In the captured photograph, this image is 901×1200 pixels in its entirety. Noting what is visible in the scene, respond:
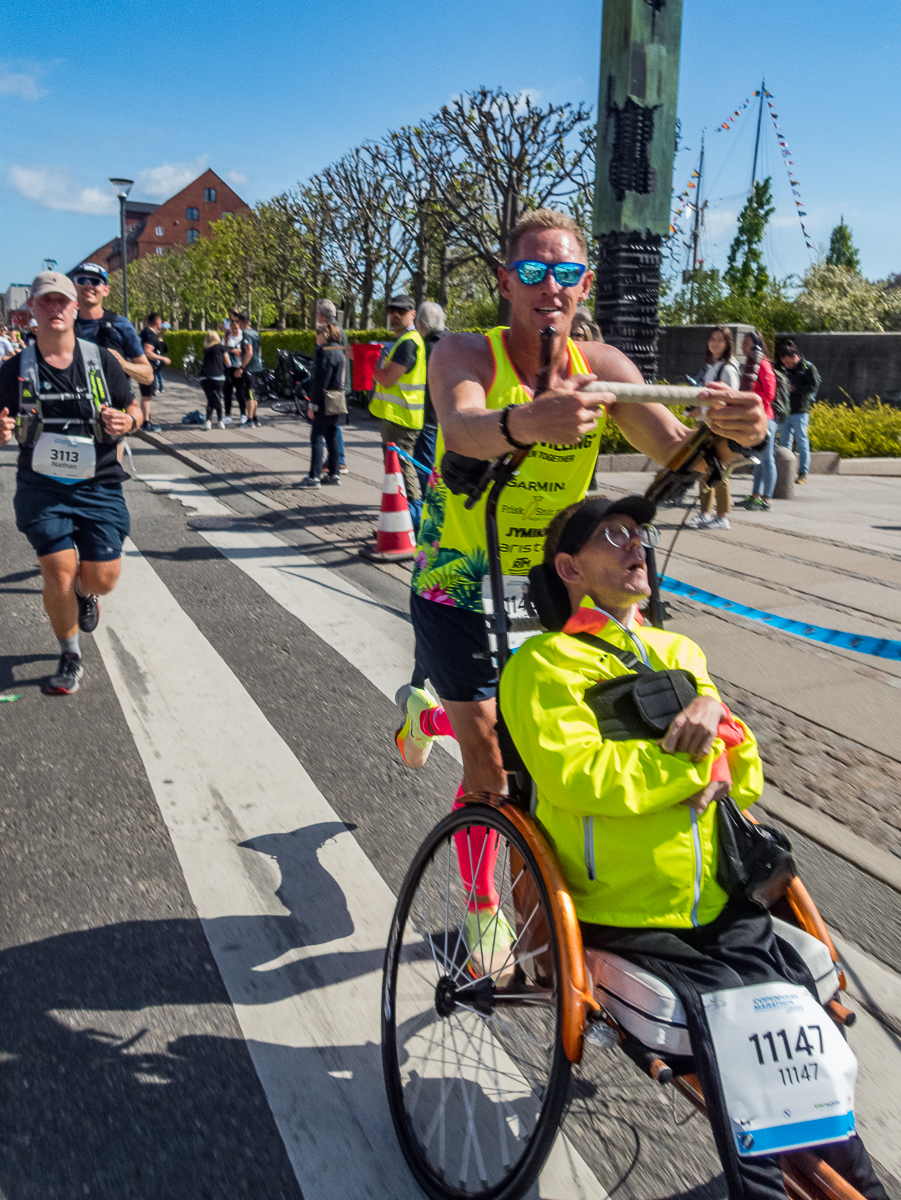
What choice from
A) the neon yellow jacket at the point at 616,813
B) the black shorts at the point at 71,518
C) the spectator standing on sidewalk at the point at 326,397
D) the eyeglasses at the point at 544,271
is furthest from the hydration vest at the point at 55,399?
the spectator standing on sidewalk at the point at 326,397

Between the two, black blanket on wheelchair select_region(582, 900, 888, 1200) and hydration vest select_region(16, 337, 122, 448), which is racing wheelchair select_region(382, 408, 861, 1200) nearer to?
black blanket on wheelchair select_region(582, 900, 888, 1200)

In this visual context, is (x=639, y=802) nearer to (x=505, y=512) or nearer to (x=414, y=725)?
(x=505, y=512)

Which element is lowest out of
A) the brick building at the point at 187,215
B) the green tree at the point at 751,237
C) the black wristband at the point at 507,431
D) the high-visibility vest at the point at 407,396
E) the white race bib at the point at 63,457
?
the white race bib at the point at 63,457

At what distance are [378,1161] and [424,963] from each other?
507 mm

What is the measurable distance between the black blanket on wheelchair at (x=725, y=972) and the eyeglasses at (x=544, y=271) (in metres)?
1.49

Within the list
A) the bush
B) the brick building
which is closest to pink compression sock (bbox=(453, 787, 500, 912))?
the bush

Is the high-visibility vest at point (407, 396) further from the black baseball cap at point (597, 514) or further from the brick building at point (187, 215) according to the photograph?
the brick building at point (187, 215)

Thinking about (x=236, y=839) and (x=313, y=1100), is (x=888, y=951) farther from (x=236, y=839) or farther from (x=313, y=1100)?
(x=236, y=839)

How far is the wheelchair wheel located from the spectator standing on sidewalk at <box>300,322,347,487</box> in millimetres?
9177

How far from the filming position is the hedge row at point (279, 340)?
1025 inches

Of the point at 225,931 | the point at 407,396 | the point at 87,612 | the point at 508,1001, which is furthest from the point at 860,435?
the point at 508,1001

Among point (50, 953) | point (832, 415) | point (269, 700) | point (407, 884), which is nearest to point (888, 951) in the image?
point (407, 884)

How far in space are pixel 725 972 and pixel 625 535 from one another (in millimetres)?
935

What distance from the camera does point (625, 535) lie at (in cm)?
221
